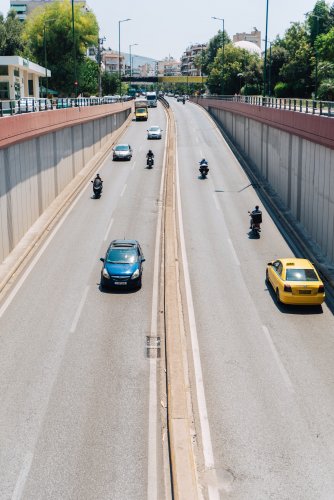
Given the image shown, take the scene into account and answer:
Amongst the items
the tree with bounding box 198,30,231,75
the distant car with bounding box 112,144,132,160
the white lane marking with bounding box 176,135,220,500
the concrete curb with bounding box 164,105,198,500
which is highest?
the tree with bounding box 198,30,231,75

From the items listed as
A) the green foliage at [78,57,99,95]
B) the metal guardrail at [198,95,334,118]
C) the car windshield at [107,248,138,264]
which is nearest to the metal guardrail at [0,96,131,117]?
the car windshield at [107,248,138,264]

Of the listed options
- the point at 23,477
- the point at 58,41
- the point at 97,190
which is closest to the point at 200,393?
the point at 23,477

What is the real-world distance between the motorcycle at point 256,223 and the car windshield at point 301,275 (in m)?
9.84

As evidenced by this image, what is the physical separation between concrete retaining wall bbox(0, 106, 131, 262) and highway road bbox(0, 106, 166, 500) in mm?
2205

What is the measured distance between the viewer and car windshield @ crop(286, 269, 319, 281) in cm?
2336

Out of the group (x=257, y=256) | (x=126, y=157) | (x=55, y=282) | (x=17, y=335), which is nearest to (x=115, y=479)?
(x=17, y=335)

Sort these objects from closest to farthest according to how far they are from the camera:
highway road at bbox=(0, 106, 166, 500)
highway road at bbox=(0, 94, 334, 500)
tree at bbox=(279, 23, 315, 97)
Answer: highway road at bbox=(0, 106, 166, 500) < highway road at bbox=(0, 94, 334, 500) < tree at bbox=(279, 23, 315, 97)

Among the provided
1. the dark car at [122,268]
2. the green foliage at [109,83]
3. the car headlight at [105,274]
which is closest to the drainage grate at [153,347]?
the dark car at [122,268]

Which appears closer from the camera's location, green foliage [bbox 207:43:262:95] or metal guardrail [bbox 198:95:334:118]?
metal guardrail [bbox 198:95:334:118]

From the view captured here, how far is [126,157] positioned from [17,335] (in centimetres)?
3915

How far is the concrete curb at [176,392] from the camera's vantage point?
1236 cm

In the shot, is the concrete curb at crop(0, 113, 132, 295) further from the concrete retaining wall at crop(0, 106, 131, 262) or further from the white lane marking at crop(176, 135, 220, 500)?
the white lane marking at crop(176, 135, 220, 500)

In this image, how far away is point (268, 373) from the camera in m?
18.0

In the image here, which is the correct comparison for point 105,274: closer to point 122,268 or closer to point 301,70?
point 122,268
